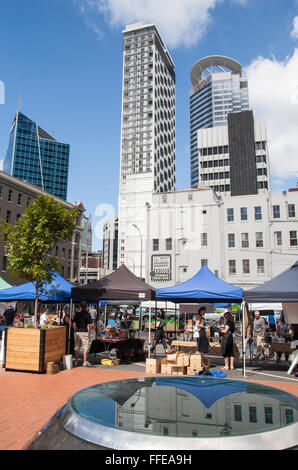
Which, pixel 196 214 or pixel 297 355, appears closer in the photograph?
pixel 297 355

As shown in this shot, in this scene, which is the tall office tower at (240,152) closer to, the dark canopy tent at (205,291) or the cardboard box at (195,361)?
the dark canopy tent at (205,291)

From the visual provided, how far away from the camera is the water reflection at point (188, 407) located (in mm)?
3305

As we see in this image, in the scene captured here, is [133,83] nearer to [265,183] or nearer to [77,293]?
[265,183]

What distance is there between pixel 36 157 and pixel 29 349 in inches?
5661

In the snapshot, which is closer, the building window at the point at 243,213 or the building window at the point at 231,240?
the building window at the point at 243,213

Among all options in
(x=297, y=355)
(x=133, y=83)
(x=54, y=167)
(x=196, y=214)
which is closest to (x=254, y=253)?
(x=196, y=214)

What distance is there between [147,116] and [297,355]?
119m

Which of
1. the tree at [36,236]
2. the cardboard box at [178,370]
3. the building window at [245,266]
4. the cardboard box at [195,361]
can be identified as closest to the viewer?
the cardboard box at [178,370]

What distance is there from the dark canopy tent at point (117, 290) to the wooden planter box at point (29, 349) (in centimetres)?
200

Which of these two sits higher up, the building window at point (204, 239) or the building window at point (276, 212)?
the building window at point (276, 212)

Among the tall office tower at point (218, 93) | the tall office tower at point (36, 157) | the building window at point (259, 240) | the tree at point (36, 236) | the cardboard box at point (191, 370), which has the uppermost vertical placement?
the tall office tower at point (218, 93)

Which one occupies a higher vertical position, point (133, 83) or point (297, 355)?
point (133, 83)

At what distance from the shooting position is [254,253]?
51031 mm

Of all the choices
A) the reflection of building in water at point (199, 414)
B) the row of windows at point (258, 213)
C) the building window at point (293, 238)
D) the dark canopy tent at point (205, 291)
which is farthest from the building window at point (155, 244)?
the reflection of building in water at point (199, 414)
